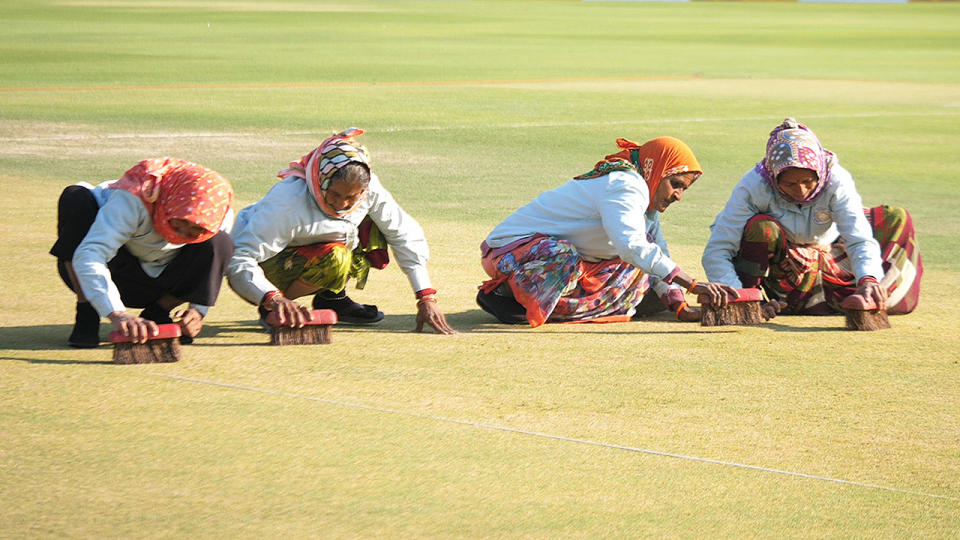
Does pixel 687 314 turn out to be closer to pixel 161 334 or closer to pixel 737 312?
pixel 737 312

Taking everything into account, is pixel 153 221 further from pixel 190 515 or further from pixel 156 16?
pixel 156 16

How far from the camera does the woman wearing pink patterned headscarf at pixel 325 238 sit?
5883 millimetres

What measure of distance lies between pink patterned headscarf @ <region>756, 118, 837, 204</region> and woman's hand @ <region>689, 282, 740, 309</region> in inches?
27.3

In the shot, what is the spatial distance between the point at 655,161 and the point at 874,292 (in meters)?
1.29

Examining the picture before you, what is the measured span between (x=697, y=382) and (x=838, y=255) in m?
2.02

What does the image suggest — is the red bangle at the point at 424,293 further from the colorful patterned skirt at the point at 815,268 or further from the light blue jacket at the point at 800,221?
the colorful patterned skirt at the point at 815,268

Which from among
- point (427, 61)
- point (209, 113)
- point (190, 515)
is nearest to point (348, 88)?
point (209, 113)

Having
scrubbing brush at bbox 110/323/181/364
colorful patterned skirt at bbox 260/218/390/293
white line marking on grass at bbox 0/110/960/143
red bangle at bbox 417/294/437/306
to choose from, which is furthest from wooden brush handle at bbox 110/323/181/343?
white line marking on grass at bbox 0/110/960/143

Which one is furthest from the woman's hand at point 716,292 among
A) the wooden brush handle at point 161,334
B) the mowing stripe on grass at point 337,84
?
the mowing stripe on grass at point 337,84

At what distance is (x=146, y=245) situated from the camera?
5719 mm

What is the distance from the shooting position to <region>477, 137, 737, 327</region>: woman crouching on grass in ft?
20.5

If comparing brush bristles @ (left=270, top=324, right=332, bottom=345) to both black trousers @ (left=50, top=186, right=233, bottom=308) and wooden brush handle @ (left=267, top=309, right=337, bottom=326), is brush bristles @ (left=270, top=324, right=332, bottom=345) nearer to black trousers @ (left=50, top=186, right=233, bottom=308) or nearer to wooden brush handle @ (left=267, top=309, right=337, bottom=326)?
wooden brush handle @ (left=267, top=309, right=337, bottom=326)

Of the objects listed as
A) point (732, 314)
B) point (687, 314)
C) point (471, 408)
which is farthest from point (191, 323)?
point (732, 314)

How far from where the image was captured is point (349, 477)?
13.8 ft
